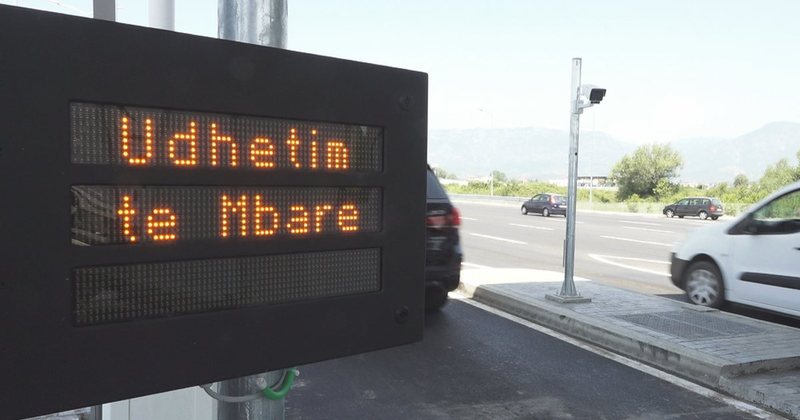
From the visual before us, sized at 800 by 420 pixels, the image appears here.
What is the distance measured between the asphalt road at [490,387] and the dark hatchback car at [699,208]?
113 ft

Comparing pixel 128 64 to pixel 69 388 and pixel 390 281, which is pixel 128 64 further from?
pixel 390 281

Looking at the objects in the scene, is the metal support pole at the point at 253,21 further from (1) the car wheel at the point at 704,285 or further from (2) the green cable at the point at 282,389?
(1) the car wheel at the point at 704,285

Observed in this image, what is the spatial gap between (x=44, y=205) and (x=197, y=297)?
0.36 m

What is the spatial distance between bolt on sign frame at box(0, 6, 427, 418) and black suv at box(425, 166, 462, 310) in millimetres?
5425

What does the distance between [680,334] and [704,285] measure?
233 cm

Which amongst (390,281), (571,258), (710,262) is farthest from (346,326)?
(710,262)

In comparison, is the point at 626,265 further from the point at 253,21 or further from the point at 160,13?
the point at 253,21

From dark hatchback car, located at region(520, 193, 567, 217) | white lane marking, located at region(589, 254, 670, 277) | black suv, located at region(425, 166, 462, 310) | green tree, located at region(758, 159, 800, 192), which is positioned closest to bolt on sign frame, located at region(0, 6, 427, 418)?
black suv, located at region(425, 166, 462, 310)

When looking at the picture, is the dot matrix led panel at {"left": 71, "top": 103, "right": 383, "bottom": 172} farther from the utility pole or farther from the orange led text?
the utility pole

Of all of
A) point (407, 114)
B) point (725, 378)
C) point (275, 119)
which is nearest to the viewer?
point (275, 119)

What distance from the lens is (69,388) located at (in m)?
1.15

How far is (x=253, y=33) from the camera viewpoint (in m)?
1.56

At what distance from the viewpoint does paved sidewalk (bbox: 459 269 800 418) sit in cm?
511

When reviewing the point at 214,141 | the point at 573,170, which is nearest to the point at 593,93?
the point at 573,170
